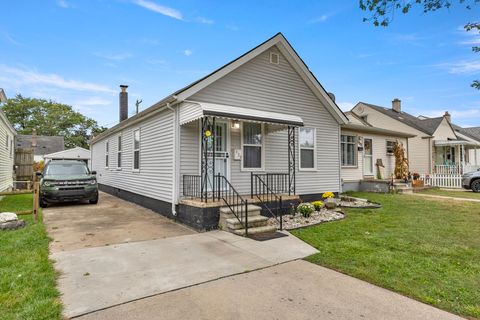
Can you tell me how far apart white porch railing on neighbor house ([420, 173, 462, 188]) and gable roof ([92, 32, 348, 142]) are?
1026cm

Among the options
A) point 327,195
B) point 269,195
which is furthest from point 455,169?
point 269,195

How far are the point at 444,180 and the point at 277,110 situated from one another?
46.6ft

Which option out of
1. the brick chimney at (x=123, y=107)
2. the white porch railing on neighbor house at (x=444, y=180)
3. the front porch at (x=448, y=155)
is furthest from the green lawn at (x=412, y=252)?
the front porch at (x=448, y=155)

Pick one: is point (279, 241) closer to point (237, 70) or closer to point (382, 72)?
point (237, 70)

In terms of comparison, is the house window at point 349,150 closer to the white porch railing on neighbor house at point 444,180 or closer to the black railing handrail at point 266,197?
the white porch railing on neighbor house at point 444,180

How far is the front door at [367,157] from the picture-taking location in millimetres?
14977

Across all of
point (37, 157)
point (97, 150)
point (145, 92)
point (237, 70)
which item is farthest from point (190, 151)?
point (37, 157)

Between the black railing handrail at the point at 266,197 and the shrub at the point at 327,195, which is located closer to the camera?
the black railing handrail at the point at 266,197

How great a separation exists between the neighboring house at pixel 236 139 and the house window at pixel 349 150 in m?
2.97

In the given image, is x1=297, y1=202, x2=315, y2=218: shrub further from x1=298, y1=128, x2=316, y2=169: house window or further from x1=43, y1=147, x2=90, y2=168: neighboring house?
x1=43, y1=147, x2=90, y2=168: neighboring house

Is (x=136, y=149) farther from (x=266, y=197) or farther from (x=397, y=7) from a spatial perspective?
(x=397, y=7)

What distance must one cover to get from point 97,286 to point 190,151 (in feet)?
15.4

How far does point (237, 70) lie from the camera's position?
8.51 metres

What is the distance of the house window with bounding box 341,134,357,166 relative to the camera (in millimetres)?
13992
